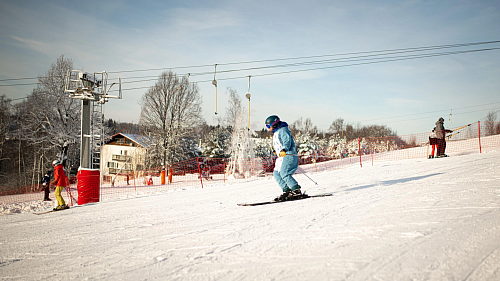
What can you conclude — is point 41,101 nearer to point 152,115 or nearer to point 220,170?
point 152,115

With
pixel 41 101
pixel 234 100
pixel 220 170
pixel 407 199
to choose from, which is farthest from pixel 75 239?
pixel 234 100

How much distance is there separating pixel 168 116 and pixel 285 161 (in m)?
29.1

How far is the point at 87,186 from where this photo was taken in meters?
10.5

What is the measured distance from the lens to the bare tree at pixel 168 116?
3131 centimetres

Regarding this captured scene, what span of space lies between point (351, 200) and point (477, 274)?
3.06 meters

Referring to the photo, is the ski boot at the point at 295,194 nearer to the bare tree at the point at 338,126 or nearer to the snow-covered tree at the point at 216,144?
the snow-covered tree at the point at 216,144

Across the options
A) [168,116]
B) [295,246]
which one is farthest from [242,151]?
[295,246]

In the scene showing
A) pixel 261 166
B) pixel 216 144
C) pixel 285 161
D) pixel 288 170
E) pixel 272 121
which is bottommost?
pixel 261 166

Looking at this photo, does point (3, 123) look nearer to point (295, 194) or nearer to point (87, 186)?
point (87, 186)

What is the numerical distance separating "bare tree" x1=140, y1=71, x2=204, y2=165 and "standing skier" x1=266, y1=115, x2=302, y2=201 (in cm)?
2697

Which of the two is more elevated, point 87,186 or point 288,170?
point 288,170

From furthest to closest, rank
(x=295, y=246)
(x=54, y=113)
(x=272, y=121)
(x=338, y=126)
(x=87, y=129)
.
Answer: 1. (x=338, y=126)
2. (x=54, y=113)
3. (x=87, y=129)
4. (x=272, y=121)
5. (x=295, y=246)

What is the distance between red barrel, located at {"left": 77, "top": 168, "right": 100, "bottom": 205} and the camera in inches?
407

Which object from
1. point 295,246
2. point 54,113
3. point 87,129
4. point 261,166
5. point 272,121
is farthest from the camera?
point 54,113
